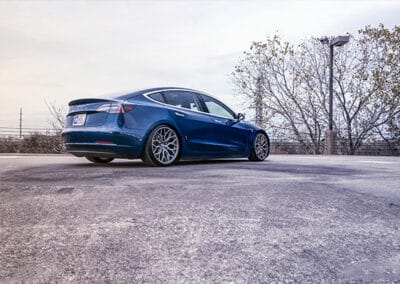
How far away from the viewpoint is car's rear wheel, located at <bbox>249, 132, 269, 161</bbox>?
339 inches

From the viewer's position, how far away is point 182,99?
23.9 feet

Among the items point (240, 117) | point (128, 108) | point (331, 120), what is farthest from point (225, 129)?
point (331, 120)

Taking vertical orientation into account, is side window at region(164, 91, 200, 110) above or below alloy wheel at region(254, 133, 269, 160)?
above

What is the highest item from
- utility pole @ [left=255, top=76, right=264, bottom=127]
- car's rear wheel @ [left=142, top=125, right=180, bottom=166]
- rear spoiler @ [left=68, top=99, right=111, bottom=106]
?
utility pole @ [left=255, top=76, right=264, bottom=127]

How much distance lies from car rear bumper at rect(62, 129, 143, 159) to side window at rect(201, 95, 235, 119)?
1747 millimetres

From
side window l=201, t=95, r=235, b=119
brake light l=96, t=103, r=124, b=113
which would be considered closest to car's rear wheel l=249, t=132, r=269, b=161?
side window l=201, t=95, r=235, b=119

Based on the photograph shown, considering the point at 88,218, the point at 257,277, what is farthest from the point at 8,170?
the point at 257,277

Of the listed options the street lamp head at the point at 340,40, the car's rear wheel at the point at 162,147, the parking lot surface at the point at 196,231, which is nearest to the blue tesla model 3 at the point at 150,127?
the car's rear wheel at the point at 162,147

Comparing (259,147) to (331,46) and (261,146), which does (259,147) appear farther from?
(331,46)

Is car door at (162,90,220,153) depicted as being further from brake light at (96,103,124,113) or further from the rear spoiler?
the rear spoiler

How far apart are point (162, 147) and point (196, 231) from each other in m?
3.80

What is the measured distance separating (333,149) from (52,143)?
1201 centimetres

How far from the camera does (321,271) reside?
241 centimetres

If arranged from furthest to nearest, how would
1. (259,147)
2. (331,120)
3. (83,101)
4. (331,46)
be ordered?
(331,120) → (331,46) → (259,147) → (83,101)
